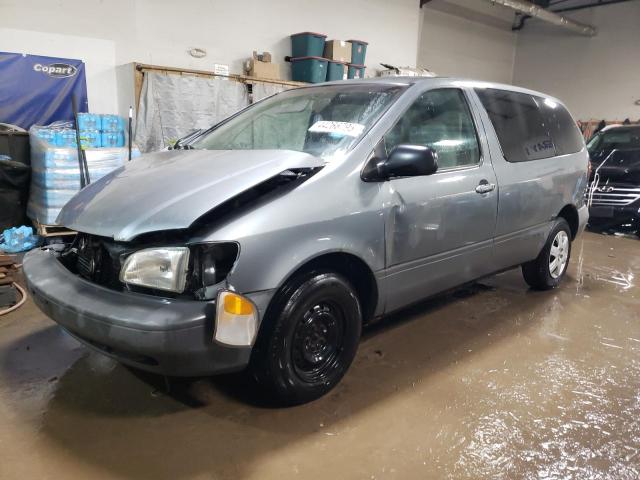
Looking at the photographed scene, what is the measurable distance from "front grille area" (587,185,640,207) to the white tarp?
5.17 m

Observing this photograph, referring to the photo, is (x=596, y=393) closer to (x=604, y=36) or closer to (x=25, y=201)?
(x=25, y=201)

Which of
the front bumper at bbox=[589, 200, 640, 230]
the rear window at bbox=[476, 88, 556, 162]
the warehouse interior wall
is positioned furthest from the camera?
the front bumper at bbox=[589, 200, 640, 230]

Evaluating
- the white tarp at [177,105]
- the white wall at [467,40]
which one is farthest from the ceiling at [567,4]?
the white tarp at [177,105]

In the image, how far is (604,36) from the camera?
476 inches

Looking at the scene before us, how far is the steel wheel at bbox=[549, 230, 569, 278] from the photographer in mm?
3628

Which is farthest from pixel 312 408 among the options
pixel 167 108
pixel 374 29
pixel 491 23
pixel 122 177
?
pixel 491 23

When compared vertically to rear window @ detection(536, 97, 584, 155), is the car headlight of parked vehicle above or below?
below

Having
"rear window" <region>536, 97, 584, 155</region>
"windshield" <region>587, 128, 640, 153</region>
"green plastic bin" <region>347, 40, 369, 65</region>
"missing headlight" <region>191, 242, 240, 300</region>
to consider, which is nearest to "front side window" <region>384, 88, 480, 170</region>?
"missing headlight" <region>191, 242, 240, 300</region>

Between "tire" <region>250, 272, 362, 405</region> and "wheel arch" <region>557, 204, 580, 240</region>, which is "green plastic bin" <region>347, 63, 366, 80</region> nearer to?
"wheel arch" <region>557, 204, 580, 240</region>

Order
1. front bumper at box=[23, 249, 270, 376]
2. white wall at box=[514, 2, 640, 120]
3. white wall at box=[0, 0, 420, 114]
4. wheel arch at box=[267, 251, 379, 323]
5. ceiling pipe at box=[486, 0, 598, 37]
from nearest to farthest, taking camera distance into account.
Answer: front bumper at box=[23, 249, 270, 376]
wheel arch at box=[267, 251, 379, 323]
white wall at box=[0, 0, 420, 114]
ceiling pipe at box=[486, 0, 598, 37]
white wall at box=[514, 2, 640, 120]

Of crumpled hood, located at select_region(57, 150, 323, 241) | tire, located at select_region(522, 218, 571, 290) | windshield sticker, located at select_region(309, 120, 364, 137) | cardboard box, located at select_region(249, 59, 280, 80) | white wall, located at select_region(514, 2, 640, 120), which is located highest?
white wall, located at select_region(514, 2, 640, 120)

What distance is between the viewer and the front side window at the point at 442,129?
7.72 feet

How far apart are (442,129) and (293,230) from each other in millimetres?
1233

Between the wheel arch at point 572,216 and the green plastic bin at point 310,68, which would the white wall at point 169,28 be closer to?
the green plastic bin at point 310,68
